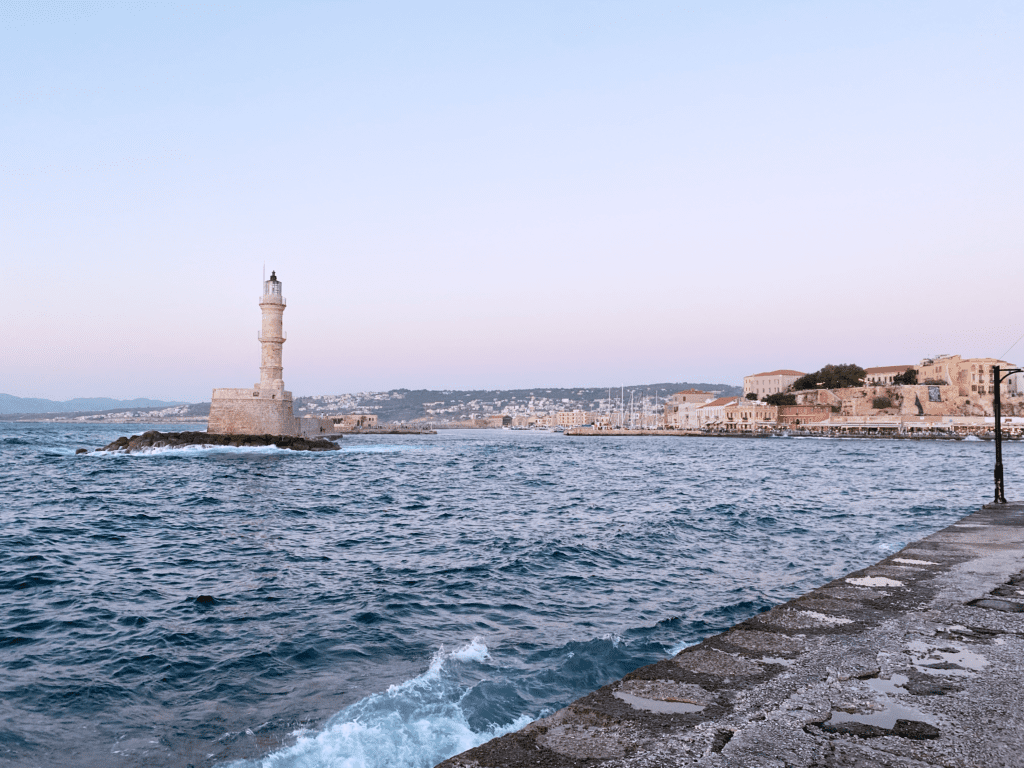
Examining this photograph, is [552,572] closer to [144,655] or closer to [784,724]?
[144,655]

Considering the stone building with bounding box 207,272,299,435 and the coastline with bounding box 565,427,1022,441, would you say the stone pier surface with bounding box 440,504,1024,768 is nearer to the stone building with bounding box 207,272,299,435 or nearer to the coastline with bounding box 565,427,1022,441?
the stone building with bounding box 207,272,299,435

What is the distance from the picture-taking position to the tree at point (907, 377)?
10925cm

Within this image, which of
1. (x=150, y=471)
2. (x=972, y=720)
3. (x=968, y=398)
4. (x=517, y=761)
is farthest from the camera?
(x=968, y=398)

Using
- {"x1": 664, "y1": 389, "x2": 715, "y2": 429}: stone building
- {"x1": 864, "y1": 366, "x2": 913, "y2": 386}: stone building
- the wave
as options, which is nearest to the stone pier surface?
the wave

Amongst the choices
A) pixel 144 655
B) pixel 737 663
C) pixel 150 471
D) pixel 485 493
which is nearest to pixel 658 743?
pixel 737 663

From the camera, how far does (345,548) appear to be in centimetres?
1303

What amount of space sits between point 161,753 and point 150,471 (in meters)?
31.7

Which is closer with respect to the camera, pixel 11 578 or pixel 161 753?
pixel 161 753

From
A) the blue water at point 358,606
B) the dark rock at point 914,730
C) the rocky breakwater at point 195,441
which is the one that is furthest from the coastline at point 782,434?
the dark rock at point 914,730

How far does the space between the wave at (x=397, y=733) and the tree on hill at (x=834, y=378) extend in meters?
120

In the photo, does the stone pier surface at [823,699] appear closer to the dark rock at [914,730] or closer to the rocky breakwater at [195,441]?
the dark rock at [914,730]

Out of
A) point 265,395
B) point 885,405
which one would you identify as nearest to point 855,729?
point 265,395

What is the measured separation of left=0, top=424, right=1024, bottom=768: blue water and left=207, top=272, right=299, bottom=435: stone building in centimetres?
2769

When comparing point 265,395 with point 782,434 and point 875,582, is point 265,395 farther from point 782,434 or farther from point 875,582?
point 782,434
